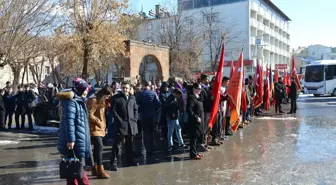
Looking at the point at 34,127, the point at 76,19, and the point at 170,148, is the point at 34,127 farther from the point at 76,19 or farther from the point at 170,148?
the point at 76,19

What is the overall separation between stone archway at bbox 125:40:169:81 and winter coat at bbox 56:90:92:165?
17.3m

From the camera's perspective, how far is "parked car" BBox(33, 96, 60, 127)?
13.4m

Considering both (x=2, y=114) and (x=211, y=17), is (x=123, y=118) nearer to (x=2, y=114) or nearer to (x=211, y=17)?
(x=2, y=114)

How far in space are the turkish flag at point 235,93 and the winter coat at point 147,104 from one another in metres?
2.59

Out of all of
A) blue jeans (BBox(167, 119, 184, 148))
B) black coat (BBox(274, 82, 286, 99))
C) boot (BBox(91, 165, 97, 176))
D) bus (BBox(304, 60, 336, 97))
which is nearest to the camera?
boot (BBox(91, 165, 97, 176))

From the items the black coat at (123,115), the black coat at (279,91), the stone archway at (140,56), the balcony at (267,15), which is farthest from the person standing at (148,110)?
the balcony at (267,15)

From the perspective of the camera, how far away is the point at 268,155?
8.51 metres

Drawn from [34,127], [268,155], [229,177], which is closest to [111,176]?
[229,177]

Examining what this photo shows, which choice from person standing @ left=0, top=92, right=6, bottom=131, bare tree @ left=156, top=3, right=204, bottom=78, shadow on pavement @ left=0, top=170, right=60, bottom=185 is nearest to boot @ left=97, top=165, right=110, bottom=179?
shadow on pavement @ left=0, top=170, right=60, bottom=185

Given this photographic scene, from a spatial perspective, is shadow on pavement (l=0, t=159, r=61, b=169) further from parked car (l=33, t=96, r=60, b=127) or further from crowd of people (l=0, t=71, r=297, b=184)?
parked car (l=33, t=96, r=60, b=127)

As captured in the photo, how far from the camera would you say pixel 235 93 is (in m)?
10.8

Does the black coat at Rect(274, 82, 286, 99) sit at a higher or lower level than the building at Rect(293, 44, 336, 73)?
lower

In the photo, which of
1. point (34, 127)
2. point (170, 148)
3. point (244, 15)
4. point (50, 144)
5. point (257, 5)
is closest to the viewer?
point (170, 148)

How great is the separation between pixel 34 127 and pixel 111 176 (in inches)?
332
